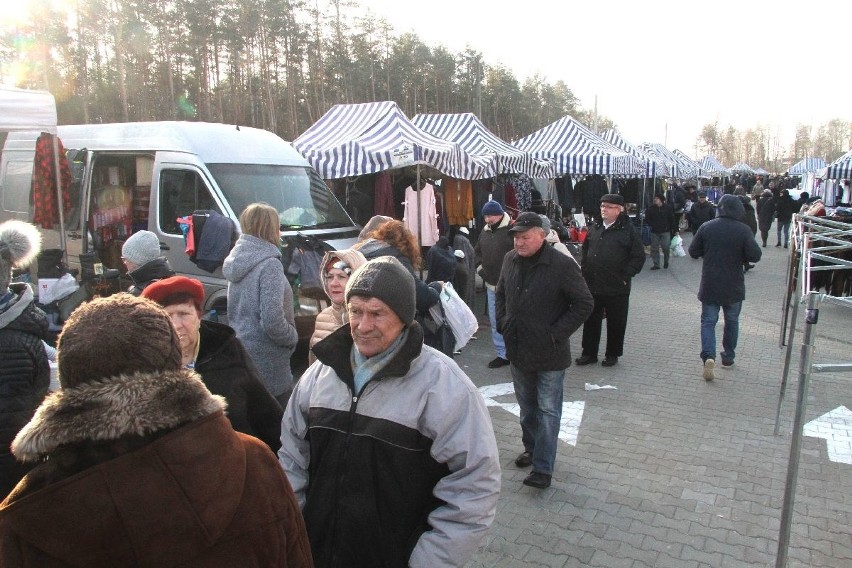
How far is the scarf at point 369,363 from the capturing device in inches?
84.7

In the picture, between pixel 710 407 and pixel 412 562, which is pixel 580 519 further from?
pixel 710 407

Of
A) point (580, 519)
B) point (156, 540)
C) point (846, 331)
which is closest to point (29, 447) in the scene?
point (156, 540)

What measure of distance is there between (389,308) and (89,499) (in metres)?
1.19

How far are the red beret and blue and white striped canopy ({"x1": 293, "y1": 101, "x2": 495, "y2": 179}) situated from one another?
6325 millimetres

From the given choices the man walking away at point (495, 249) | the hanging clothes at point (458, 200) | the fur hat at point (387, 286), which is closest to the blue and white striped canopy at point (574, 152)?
the hanging clothes at point (458, 200)

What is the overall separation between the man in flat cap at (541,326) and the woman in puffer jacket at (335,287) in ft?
4.10

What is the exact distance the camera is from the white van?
735 centimetres

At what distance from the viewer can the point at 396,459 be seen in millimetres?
2033

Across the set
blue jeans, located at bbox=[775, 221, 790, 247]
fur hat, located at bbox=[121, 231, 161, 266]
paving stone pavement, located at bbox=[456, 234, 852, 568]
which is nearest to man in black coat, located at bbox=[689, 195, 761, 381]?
paving stone pavement, located at bbox=[456, 234, 852, 568]

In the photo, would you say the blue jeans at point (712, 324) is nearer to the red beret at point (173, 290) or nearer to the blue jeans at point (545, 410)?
the blue jeans at point (545, 410)

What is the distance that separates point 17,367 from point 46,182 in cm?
590

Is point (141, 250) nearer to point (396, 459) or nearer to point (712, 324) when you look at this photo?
point (396, 459)

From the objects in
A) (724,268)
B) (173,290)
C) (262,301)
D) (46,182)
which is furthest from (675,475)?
(46,182)

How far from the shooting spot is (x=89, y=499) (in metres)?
1.20
